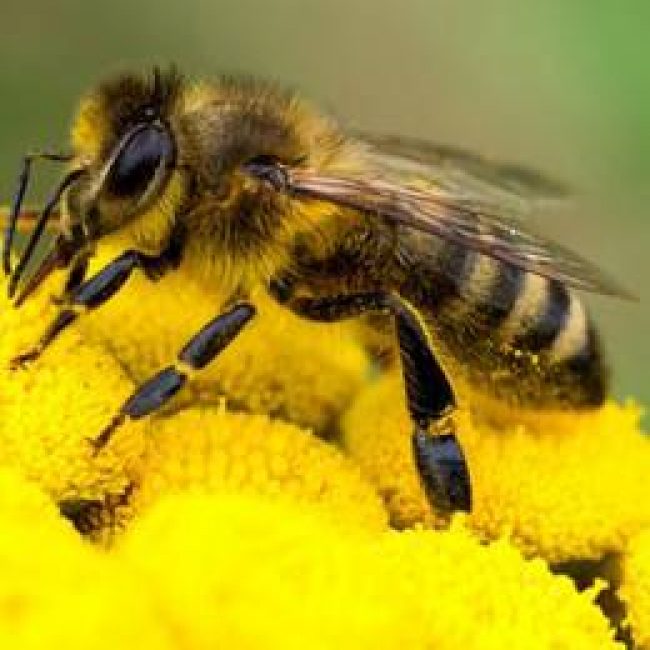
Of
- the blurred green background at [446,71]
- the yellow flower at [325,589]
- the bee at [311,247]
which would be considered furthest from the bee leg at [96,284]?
the blurred green background at [446,71]

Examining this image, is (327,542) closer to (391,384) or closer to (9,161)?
(391,384)

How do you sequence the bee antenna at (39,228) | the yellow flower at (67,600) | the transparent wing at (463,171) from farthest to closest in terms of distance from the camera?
the transparent wing at (463,171) < the bee antenna at (39,228) < the yellow flower at (67,600)

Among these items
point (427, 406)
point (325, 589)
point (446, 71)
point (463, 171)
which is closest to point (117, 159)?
point (427, 406)

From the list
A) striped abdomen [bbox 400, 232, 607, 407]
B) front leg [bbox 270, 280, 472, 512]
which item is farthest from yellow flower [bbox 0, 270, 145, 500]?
striped abdomen [bbox 400, 232, 607, 407]

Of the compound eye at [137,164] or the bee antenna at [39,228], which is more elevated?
the compound eye at [137,164]

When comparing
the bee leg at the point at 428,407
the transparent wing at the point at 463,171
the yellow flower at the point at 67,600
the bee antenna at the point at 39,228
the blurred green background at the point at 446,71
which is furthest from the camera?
the blurred green background at the point at 446,71

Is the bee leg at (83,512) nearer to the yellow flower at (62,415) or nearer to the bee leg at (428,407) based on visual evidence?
the yellow flower at (62,415)

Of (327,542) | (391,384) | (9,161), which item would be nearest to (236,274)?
(391,384)

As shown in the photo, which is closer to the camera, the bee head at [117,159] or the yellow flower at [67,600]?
the yellow flower at [67,600]
